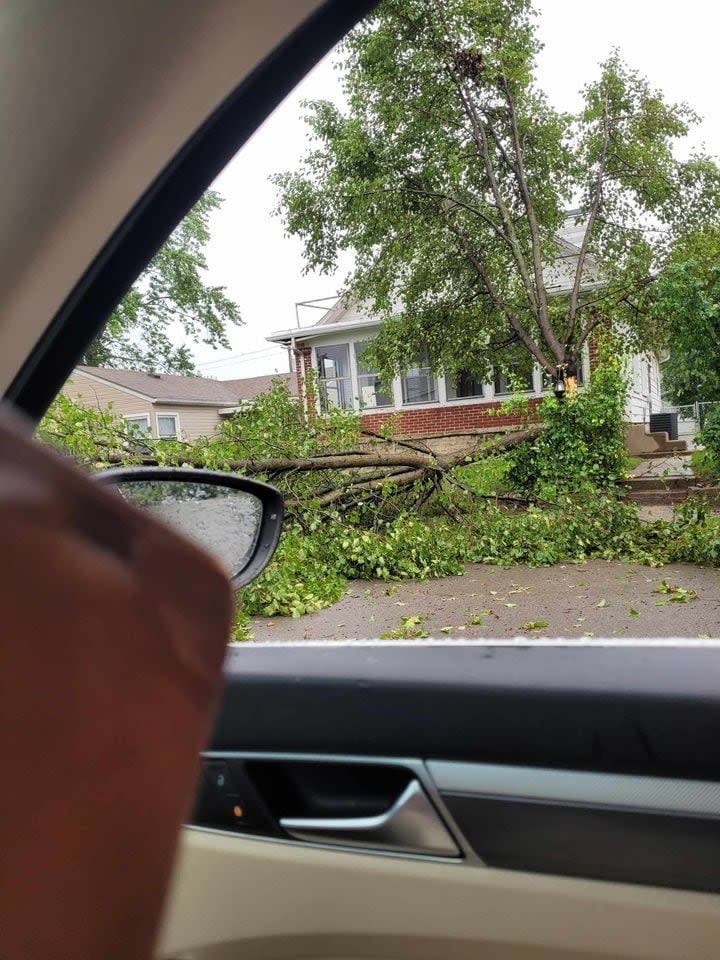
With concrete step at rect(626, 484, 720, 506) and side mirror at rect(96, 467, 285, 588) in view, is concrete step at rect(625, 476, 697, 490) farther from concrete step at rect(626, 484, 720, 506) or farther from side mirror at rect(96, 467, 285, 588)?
side mirror at rect(96, 467, 285, 588)

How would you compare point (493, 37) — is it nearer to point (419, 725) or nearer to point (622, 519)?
point (622, 519)

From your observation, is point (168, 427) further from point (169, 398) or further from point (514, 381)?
point (514, 381)

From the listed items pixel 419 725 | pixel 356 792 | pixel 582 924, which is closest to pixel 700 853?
pixel 582 924

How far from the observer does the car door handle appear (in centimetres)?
165

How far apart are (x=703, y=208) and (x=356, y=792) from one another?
375 cm

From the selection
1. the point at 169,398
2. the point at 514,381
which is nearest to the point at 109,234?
the point at 169,398

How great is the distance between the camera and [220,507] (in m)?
1.94

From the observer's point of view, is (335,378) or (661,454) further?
(335,378)

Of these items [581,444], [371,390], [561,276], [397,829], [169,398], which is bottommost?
[397,829]

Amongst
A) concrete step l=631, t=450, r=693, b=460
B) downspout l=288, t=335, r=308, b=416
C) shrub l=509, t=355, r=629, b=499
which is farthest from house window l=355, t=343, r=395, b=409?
concrete step l=631, t=450, r=693, b=460

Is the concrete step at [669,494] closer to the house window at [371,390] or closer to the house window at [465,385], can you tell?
the house window at [465,385]

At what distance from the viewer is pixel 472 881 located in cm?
159

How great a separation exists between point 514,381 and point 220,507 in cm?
420

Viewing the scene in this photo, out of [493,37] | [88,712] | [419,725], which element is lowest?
[419,725]
